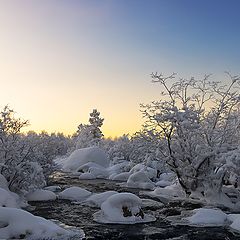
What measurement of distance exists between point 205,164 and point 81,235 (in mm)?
15862

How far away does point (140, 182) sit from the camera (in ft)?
139

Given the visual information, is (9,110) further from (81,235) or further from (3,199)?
(81,235)

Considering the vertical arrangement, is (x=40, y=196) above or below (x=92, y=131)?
below

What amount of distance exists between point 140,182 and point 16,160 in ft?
56.5

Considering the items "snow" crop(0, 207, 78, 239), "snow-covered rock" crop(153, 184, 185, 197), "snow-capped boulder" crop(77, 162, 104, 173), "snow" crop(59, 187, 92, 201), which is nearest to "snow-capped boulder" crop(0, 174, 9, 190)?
"snow" crop(59, 187, 92, 201)

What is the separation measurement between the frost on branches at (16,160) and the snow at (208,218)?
40.2 ft

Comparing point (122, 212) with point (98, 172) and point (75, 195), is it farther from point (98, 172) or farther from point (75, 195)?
point (98, 172)

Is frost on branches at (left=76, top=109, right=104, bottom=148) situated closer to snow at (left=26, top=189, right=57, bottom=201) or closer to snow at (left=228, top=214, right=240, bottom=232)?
snow at (left=26, top=189, right=57, bottom=201)

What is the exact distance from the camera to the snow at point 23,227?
1474 cm

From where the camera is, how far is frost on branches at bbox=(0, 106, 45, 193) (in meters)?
28.3

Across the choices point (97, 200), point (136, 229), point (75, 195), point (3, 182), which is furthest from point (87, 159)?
point (136, 229)

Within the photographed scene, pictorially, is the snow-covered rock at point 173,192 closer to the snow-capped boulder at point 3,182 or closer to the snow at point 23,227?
the snow-capped boulder at point 3,182

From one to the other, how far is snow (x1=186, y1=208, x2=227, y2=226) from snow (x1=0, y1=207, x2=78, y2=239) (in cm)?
892

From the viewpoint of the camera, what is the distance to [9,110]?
29.0 meters
